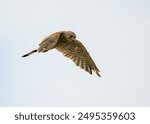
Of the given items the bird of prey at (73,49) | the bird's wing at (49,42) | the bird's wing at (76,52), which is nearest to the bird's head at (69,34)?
the bird of prey at (73,49)

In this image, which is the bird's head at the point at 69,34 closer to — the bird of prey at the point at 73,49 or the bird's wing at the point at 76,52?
the bird of prey at the point at 73,49

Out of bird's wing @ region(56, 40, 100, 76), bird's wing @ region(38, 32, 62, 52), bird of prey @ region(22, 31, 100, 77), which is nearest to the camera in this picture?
bird's wing @ region(38, 32, 62, 52)

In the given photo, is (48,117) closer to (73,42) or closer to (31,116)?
(31,116)

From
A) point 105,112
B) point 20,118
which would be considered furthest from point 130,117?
point 20,118

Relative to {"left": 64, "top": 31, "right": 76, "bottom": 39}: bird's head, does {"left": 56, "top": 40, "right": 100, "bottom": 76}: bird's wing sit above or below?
below

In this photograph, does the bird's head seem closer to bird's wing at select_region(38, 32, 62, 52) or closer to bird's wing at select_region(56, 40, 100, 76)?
bird's wing at select_region(38, 32, 62, 52)

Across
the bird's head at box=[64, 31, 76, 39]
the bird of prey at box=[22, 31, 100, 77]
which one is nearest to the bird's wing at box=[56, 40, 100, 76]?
the bird of prey at box=[22, 31, 100, 77]

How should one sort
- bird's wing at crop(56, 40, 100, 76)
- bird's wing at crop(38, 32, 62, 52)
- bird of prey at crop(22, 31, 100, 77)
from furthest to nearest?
bird's wing at crop(56, 40, 100, 76)
bird of prey at crop(22, 31, 100, 77)
bird's wing at crop(38, 32, 62, 52)

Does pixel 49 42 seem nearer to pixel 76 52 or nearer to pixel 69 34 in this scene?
pixel 69 34

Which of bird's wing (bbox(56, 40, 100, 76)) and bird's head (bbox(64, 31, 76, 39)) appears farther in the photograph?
bird's wing (bbox(56, 40, 100, 76))
